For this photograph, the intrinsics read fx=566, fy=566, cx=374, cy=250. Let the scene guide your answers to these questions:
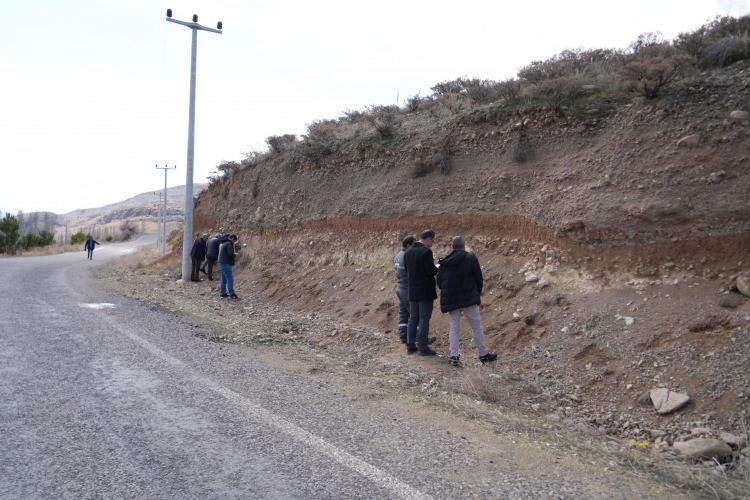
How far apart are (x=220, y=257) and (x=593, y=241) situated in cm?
944

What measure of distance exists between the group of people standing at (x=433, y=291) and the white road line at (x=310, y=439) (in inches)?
124

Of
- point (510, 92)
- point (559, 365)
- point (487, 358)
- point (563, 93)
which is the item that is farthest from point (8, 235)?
point (559, 365)

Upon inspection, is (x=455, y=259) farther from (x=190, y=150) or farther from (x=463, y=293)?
(x=190, y=150)

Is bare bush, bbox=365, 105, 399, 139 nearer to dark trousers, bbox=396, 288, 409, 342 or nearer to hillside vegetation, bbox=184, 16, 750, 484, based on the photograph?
hillside vegetation, bbox=184, 16, 750, 484

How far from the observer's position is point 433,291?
823cm

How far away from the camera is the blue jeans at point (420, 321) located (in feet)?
26.9

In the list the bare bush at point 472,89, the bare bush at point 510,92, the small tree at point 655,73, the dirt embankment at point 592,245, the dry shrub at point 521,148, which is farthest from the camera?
the bare bush at point 472,89

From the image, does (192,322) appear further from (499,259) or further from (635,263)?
(635,263)

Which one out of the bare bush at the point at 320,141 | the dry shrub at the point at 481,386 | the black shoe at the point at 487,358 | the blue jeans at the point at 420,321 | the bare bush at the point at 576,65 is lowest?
the dry shrub at the point at 481,386

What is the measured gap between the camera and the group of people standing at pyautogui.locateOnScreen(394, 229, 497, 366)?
7664 mm

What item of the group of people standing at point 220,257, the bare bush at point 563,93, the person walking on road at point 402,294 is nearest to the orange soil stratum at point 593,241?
the bare bush at point 563,93

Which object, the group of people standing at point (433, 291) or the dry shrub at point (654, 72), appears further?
the dry shrub at point (654, 72)

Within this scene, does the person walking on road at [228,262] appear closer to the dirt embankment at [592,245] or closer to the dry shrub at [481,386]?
the dirt embankment at [592,245]

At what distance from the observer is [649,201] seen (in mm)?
8266
